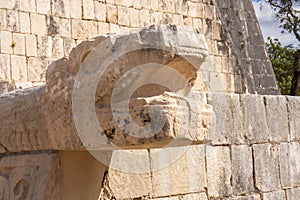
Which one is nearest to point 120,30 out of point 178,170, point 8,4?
point 8,4

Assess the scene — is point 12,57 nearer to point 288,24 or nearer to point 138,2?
point 138,2

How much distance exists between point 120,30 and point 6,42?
2.55 metres

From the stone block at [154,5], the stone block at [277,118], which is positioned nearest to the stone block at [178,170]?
the stone block at [277,118]

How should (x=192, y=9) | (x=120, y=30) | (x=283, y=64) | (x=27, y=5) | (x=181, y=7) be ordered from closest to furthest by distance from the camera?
(x=27, y=5) → (x=120, y=30) → (x=181, y=7) → (x=192, y=9) → (x=283, y=64)

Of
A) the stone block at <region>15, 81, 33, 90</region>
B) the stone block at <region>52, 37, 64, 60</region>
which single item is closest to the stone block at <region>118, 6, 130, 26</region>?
the stone block at <region>52, 37, 64, 60</region>

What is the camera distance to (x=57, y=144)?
4.12m

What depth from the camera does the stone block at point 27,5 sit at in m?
10.4

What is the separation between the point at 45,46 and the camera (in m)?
10.5

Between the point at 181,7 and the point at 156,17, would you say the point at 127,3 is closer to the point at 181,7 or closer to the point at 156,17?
the point at 156,17

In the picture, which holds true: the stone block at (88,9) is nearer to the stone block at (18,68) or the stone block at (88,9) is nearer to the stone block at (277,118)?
the stone block at (18,68)

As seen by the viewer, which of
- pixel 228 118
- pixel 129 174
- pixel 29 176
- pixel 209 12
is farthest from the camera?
pixel 209 12

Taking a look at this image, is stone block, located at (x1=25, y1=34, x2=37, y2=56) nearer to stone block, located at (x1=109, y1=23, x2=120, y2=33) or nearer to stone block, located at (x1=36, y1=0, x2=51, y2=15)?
stone block, located at (x1=36, y1=0, x2=51, y2=15)

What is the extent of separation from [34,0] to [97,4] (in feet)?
4.82

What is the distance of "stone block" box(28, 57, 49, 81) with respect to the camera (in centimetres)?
1008
